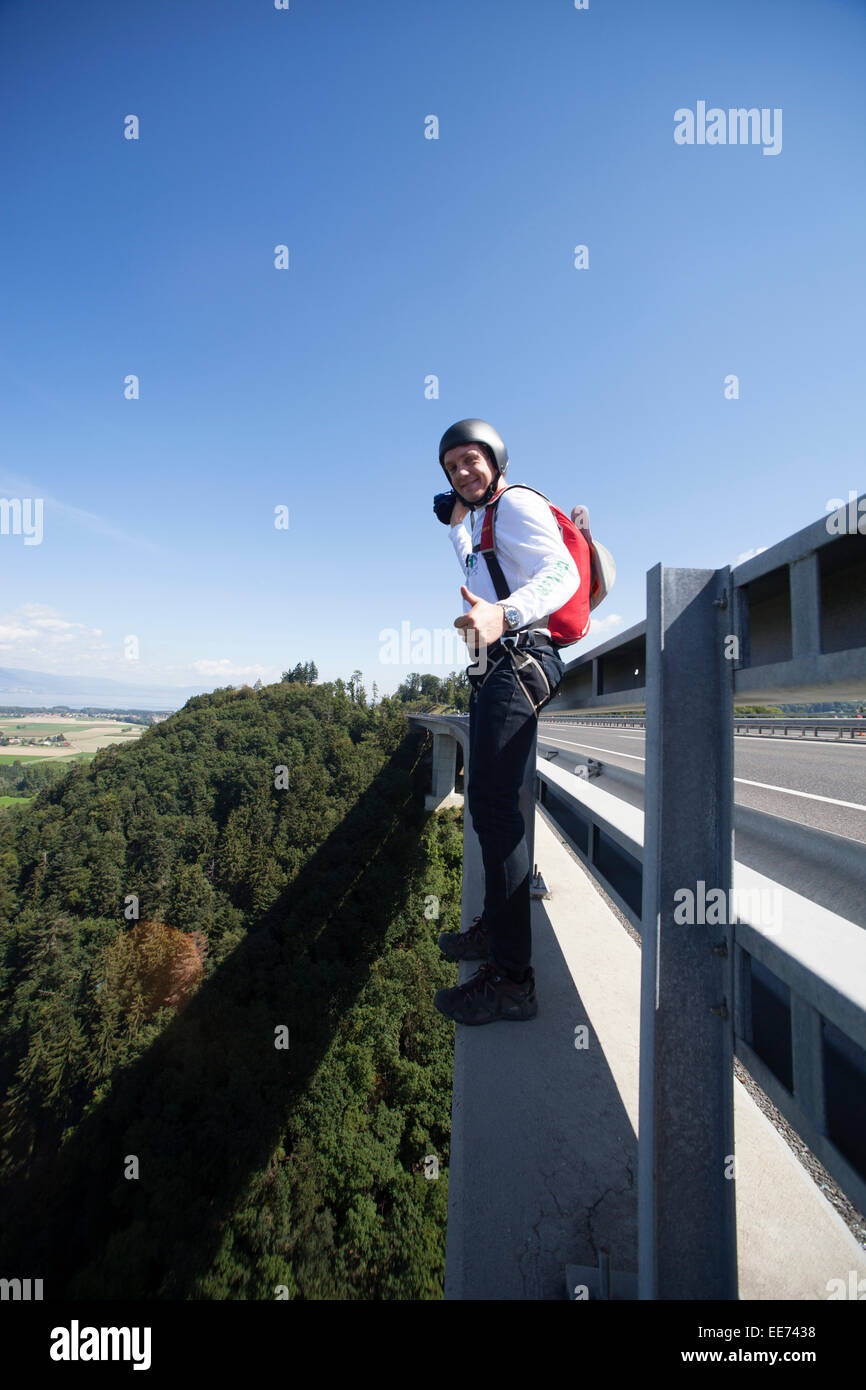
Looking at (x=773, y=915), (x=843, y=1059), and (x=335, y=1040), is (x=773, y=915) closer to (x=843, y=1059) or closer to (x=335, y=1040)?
(x=843, y=1059)

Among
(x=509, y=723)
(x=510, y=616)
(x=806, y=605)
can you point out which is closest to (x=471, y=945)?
(x=509, y=723)

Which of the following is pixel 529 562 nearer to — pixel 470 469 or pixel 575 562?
pixel 575 562

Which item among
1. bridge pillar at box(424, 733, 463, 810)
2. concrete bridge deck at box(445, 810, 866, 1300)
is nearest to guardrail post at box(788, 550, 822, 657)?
concrete bridge deck at box(445, 810, 866, 1300)

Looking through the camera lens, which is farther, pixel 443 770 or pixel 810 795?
→ pixel 443 770

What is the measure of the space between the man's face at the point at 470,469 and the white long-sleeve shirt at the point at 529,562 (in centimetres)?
27

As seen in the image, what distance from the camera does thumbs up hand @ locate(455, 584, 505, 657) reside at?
1605 mm

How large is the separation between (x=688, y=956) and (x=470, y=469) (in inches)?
85.1

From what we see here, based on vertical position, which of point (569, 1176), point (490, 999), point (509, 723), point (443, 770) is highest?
point (509, 723)

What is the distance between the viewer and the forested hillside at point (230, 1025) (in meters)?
16.8

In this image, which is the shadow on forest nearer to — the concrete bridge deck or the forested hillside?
the forested hillside

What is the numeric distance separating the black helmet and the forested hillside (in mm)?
8956

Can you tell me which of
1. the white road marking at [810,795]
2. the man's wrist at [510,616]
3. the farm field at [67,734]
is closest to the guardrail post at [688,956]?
the man's wrist at [510,616]

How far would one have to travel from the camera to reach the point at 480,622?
1.62 meters
